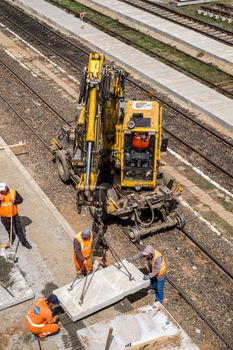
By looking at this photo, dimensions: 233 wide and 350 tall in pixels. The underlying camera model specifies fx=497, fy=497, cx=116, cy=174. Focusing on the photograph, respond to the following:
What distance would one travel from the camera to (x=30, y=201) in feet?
47.6

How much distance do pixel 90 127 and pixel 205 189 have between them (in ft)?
18.2

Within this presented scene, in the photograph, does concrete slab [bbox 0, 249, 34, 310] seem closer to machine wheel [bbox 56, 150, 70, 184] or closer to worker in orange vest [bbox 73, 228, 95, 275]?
worker in orange vest [bbox 73, 228, 95, 275]

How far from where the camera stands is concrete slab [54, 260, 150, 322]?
400 inches

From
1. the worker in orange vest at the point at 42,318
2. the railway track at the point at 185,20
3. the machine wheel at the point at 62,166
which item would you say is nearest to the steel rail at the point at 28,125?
the machine wheel at the point at 62,166

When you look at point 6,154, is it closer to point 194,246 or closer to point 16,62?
point 194,246

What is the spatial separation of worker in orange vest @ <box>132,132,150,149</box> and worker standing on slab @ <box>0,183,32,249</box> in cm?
320

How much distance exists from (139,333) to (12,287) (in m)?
3.15

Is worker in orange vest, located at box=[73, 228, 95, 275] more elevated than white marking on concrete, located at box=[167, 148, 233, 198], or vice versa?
worker in orange vest, located at box=[73, 228, 95, 275]

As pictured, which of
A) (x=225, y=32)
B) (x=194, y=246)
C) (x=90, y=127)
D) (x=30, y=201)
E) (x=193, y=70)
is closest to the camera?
(x=90, y=127)

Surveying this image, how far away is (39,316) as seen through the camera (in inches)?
373

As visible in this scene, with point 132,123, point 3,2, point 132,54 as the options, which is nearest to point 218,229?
point 132,123

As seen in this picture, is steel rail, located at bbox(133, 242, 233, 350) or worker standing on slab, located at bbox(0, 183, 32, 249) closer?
steel rail, located at bbox(133, 242, 233, 350)

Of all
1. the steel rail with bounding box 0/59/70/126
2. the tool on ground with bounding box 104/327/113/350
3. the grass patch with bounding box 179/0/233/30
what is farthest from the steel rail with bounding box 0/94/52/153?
the grass patch with bounding box 179/0/233/30

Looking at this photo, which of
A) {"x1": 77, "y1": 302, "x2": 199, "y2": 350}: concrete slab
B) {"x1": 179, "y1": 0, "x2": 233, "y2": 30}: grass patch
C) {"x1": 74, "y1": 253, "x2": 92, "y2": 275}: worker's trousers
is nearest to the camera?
{"x1": 77, "y1": 302, "x2": 199, "y2": 350}: concrete slab
